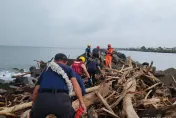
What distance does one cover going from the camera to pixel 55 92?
4.81 meters

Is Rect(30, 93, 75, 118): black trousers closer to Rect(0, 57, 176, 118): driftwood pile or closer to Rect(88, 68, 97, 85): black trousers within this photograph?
Rect(0, 57, 176, 118): driftwood pile

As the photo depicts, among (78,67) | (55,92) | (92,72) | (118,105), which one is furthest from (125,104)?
(92,72)

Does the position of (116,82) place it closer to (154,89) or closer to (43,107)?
(154,89)

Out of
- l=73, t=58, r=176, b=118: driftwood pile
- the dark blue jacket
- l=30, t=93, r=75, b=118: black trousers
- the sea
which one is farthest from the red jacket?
the sea

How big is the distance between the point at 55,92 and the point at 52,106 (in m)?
0.27

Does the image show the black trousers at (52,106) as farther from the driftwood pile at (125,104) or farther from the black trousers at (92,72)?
the black trousers at (92,72)

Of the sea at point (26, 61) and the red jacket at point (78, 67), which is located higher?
the red jacket at point (78, 67)

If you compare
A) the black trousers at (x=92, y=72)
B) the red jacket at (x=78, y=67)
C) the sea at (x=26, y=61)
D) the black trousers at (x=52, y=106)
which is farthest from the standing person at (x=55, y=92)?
the sea at (x=26, y=61)

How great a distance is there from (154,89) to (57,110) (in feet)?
22.3

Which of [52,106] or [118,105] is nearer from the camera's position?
[52,106]

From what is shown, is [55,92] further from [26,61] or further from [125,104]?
[26,61]

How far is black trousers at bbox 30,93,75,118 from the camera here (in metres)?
4.71

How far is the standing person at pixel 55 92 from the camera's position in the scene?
4732 mm

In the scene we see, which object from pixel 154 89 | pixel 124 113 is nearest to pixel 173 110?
pixel 124 113
